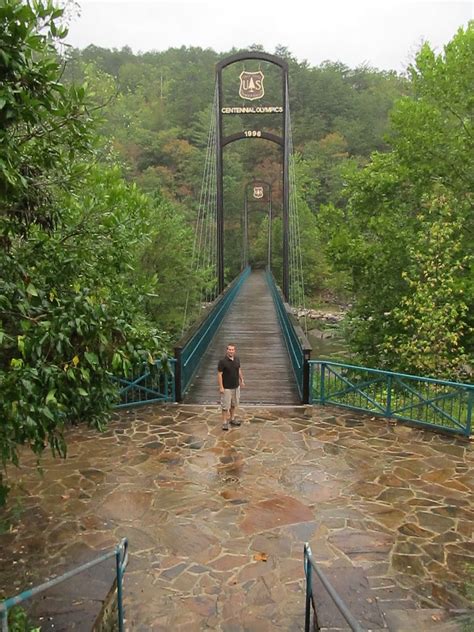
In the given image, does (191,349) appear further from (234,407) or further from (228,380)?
(228,380)

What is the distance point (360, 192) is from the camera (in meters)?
15.7

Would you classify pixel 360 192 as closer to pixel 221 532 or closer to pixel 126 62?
pixel 221 532

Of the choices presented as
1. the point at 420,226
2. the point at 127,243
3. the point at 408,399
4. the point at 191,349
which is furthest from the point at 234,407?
the point at 420,226

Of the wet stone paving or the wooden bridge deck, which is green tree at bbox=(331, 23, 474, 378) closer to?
the wooden bridge deck

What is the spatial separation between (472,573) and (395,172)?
12.2 m

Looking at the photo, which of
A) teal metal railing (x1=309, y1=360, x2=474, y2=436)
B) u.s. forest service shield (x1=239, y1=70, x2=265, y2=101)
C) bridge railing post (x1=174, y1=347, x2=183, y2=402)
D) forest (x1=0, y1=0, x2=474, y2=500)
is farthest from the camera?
u.s. forest service shield (x1=239, y1=70, x2=265, y2=101)

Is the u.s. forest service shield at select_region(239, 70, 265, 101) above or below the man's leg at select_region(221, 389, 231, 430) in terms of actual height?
above

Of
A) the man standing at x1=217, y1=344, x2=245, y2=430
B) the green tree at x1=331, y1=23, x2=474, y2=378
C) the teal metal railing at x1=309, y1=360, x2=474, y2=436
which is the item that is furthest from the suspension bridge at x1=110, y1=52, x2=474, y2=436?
the green tree at x1=331, y1=23, x2=474, y2=378

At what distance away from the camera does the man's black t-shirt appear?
29.1ft

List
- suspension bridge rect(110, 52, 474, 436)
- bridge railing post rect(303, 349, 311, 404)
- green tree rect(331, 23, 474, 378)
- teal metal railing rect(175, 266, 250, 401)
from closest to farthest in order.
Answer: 1. suspension bridge rect(110, 52, 474, 436)
2. bridge railing post rect(303, 349, 311, 404)
3. teal metal railing rect(175, 266, 250, 401)
4. green tree rect(331, 23, 474, 378)

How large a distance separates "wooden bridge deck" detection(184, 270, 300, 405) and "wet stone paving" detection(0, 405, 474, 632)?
72.1 inches

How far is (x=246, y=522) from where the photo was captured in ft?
20.2

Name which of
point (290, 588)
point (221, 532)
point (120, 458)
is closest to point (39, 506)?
point (120, 458)

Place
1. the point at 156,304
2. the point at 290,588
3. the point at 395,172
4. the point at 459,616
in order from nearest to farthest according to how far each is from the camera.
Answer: the point at 459,616, the point at 290,588, the point at 395,172, the point at 156,304
